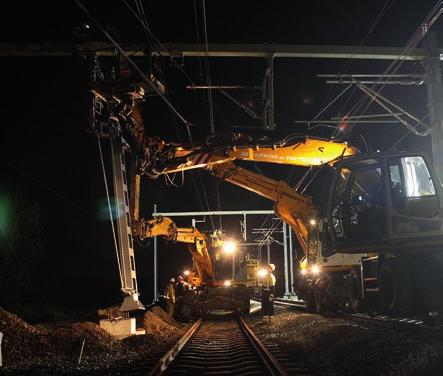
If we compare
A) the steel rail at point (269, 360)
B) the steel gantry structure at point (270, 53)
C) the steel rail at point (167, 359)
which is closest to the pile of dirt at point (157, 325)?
the steel gantry structure at point (270, 53)

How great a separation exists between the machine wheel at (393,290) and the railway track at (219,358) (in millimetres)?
2277

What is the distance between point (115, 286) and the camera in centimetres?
5266

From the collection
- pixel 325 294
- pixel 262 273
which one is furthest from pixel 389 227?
pixel 262 273

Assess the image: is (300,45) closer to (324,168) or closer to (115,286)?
(324,168)

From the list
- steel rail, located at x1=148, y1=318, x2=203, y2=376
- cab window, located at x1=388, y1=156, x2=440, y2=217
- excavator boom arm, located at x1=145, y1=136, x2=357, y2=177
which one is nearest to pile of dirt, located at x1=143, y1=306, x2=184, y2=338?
steel rail, located at x1=148, y1=318, x2=203, y2=376

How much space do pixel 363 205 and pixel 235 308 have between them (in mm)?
13887

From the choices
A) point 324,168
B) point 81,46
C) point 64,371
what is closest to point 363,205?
point 324,168

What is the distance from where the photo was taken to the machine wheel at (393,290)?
920 centimetres

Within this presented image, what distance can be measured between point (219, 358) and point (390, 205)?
4.32m

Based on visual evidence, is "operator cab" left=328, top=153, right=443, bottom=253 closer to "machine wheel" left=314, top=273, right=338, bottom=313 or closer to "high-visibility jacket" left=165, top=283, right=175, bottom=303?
"machine wheel" left=314, top=273, right=338, bottom=313

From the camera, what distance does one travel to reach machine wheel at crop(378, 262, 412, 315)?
30.2 ft

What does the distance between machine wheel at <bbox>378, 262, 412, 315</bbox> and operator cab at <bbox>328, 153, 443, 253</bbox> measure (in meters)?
0.45

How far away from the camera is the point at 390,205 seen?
9320 millimetres

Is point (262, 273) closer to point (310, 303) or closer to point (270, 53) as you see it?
point (310, 303)
